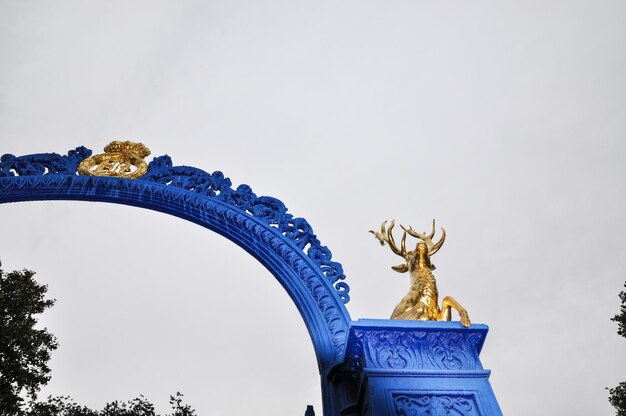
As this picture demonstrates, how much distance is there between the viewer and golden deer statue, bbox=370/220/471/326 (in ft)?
12.9

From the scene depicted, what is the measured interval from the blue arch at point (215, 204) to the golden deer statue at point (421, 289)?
532 mm

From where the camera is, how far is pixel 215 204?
5.09 meters

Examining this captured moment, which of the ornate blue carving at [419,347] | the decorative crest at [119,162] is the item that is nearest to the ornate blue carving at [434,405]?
the ornate blue carving at [419,347]

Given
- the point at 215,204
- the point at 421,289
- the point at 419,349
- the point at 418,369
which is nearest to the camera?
the point at 418,369

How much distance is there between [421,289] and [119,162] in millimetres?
3431

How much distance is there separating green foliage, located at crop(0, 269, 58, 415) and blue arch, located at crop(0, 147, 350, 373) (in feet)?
16.7

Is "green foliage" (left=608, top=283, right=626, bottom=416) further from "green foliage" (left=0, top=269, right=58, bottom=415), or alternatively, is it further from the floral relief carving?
"green foliage" (left=0, top=269, right=58, bottom=415)

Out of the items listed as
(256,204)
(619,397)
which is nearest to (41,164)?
(256,204)

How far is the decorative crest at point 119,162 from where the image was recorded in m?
5.36

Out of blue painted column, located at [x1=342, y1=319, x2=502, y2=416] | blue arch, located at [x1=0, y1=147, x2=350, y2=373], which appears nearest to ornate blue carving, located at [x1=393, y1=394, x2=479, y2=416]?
blue painted column, located at [x1=342, y1=319, x2=502, y2=416]

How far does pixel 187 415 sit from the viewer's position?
936 centimetres

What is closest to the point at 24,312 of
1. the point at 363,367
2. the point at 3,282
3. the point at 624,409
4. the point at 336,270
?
the point at 3,282

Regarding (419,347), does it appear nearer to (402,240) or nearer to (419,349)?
(419,349)

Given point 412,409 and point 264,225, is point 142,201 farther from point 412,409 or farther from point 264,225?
point 412,409
